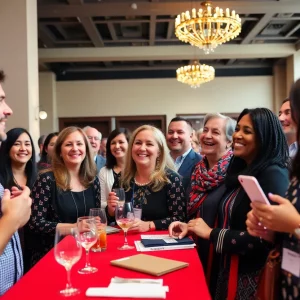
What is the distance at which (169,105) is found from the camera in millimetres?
11820

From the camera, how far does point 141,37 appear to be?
9.22 meters

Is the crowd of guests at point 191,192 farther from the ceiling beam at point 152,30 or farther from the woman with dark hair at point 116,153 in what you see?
the ceiling beam at point 152,30

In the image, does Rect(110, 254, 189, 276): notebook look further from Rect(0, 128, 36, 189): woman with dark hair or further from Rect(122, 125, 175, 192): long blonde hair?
Rect(0, 128, 36, 189): woman with dark hair

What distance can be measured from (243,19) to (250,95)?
404 cm

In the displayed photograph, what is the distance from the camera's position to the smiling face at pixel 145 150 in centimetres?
274

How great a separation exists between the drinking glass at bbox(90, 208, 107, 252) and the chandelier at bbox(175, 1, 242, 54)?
15.3 ft

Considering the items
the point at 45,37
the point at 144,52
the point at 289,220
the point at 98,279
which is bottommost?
the point at 98,279

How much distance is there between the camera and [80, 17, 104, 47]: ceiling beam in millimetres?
7807

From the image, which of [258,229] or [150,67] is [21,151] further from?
[150,67]

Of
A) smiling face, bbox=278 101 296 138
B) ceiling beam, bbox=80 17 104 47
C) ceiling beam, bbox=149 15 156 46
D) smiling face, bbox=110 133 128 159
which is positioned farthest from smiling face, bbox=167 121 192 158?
ceiling beam, bbox=80 17 104 47

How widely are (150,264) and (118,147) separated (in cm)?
268

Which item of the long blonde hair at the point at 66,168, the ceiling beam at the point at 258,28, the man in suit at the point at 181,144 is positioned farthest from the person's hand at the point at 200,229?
the ceiling beam at the point at 258,28

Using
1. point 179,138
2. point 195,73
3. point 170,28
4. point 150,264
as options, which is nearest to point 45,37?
point 170,28

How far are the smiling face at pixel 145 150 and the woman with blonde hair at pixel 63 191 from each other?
46cm
